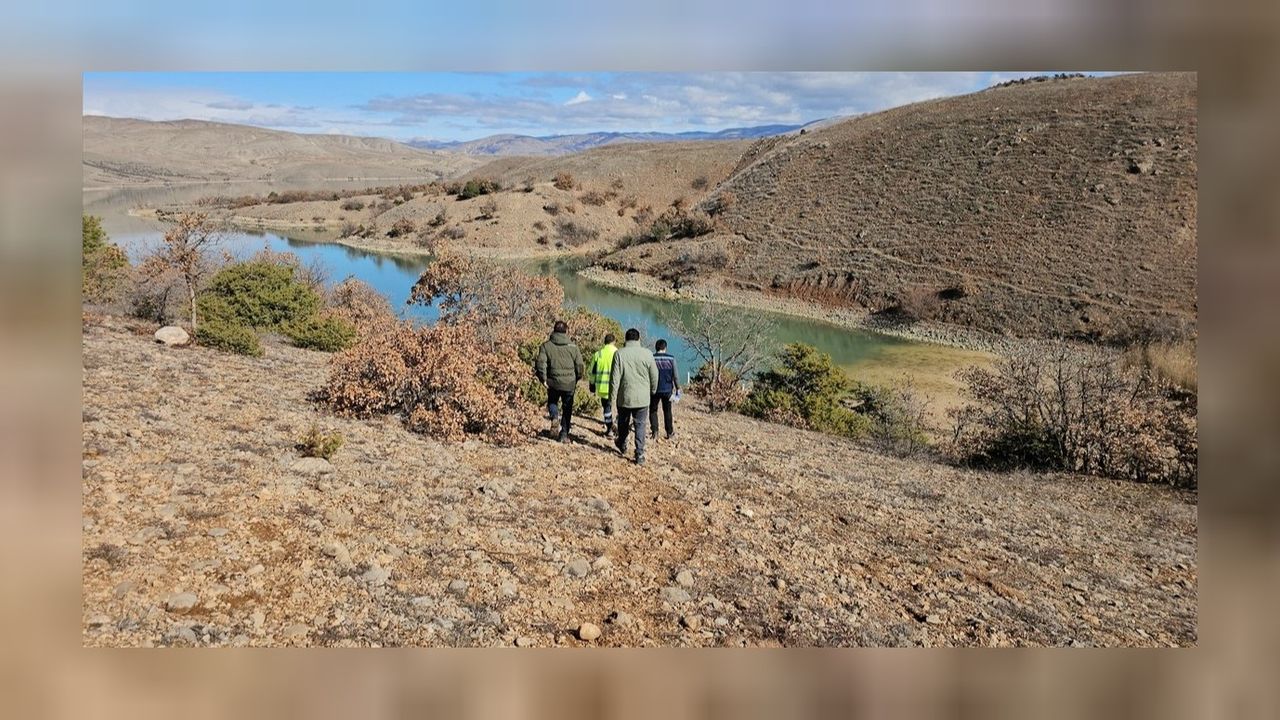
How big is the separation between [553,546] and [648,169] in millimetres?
25808

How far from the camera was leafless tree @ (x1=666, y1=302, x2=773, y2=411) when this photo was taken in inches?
389

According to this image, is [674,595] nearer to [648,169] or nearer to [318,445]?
[318,445]

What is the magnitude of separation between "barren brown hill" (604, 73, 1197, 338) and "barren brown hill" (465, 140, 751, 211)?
2292 millimetres

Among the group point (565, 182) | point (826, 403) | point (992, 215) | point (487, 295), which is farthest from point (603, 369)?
point (565, 182)

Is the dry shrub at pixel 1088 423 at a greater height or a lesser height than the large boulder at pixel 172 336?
lesser

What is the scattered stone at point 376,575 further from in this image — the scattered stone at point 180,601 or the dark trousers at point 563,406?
the dark trousers at point 563,406

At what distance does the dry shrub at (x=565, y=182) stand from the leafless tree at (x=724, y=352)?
1477cm

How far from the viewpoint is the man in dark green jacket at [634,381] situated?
5.59 metres

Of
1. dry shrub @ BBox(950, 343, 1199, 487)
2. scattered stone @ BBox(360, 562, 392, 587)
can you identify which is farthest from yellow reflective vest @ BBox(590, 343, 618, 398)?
dry shrub @ BBox(950, 343, 1199, 487)

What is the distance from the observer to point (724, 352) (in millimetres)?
11078

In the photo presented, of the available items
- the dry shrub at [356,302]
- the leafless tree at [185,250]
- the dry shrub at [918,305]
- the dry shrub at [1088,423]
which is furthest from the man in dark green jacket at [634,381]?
the dry shrub at [918,305]

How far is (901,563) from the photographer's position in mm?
4570
